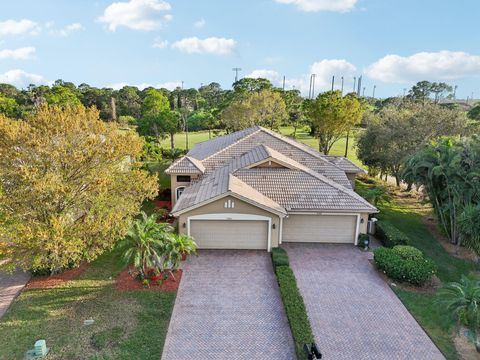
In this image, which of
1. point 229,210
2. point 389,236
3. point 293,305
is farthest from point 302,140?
point 293,305

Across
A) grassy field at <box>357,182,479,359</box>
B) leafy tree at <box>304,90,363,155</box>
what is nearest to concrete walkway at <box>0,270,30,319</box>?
grassy field at <box>357,182,479,359</box>

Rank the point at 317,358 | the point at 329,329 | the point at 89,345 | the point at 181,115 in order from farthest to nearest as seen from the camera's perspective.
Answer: the point at 181,115 → the point at 329,329 → the point at 89,345 → the point at 317,358

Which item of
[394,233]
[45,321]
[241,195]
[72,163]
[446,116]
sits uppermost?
[446,116]

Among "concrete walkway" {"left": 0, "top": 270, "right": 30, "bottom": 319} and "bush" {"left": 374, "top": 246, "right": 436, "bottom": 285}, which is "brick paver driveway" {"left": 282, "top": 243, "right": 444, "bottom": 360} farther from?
"concrete walkway" {"left": 0, "top": 270, "right": 30, "bottom": 319}

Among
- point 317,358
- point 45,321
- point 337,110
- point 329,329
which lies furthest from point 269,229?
point 337,110

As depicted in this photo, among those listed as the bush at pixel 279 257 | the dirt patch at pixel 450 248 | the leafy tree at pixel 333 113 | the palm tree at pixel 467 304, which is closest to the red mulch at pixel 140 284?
the bush at pixel 279 257

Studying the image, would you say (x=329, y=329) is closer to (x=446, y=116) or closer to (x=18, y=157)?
(x=18, y=157)

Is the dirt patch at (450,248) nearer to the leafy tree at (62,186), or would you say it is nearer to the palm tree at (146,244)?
the palm tree at (146,244)
